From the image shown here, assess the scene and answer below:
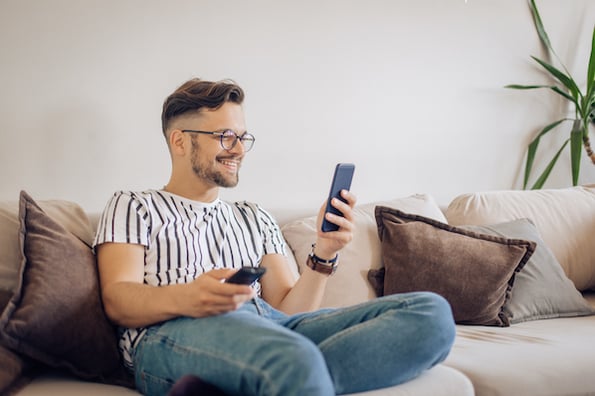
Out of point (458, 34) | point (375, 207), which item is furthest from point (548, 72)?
point (375, 207)

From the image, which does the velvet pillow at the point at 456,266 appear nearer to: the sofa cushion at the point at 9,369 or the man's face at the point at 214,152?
the man's face at the point at 214,152

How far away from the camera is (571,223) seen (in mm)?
2674

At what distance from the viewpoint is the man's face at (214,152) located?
1.86m

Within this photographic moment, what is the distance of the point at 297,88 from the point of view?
9.17ft

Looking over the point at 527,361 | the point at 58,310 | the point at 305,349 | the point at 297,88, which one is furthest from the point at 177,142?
the point at 527,361

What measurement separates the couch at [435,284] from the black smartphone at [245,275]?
375mm

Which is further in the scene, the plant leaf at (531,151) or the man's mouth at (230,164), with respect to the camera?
the plant leaf at (531,151)

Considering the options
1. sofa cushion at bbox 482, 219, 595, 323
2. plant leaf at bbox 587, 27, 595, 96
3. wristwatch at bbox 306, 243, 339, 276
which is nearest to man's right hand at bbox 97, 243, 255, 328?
wristwatch at bbox 306, 243, 339, 276

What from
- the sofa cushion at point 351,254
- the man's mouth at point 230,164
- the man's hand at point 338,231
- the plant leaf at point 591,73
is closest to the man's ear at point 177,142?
the man's mouth at point 230,164

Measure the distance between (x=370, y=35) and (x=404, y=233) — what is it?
3.51ft

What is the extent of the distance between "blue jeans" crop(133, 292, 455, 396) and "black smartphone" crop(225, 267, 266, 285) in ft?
0.24

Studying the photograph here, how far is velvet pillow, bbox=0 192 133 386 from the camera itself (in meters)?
1.48

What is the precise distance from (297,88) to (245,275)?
1550mm

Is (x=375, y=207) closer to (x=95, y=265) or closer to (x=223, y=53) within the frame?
(x=223, y=53)
